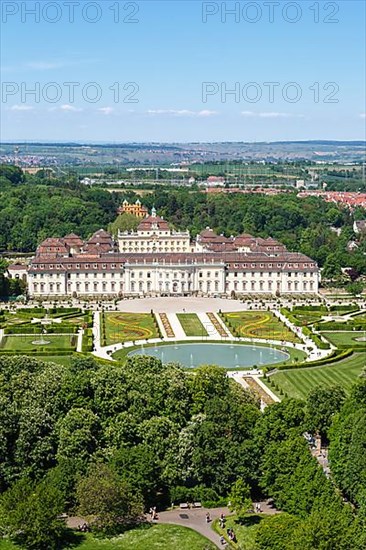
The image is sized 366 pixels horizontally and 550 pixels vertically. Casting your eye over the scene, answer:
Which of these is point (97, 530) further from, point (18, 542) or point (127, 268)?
point (127, 268)

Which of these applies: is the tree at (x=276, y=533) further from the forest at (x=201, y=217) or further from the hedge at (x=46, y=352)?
the forest at (x=201, y=217)

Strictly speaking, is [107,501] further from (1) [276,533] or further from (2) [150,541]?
(1) [276,533]

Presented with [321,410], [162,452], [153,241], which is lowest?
[162,452]

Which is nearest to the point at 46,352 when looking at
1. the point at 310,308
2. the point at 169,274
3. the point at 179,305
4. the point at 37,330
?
the point at 37,330

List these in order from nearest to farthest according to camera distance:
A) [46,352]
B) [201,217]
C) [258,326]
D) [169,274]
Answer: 1. [46,352]
2. [258,326]
3. [169,274]
4. [201,217]

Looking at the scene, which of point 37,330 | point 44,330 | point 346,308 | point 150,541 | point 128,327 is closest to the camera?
point 150,541

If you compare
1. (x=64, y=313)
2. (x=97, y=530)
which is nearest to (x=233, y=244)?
(x=64, y=313)

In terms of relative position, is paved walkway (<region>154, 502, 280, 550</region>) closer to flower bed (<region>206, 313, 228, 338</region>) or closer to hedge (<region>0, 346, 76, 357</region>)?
hedge (<region>0, 346, 76, 357</region>)
